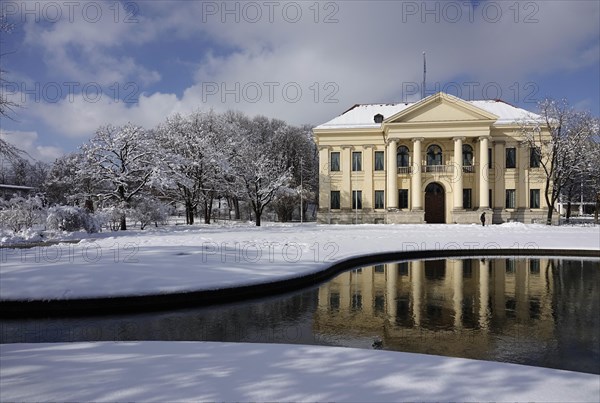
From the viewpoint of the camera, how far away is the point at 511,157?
138 ft

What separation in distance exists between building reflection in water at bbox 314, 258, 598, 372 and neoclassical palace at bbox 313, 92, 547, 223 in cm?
2642

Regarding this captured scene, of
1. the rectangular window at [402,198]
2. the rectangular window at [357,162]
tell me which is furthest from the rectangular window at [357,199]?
the rectangular window at [402,198]

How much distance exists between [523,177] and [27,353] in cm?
4536

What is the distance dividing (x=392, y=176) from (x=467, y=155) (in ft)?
28.0

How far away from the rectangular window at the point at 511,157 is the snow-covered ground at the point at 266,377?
4231 centimetres

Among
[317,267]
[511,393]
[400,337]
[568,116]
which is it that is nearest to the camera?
[511,393]

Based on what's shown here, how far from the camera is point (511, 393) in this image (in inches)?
162

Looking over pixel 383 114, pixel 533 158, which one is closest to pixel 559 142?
pixel 533 158

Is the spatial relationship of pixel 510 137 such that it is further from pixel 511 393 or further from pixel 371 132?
pixel 511 393

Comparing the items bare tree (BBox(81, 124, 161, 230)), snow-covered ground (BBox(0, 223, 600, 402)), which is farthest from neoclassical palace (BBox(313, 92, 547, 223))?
snow-covered ground (BBox(0, 223, 600, 402))

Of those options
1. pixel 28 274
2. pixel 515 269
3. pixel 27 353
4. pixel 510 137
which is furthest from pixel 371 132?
pixel 27 353

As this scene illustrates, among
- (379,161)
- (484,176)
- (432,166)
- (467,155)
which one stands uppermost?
(467,155)

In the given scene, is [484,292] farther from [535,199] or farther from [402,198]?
[535,199]

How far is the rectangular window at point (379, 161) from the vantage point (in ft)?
143
